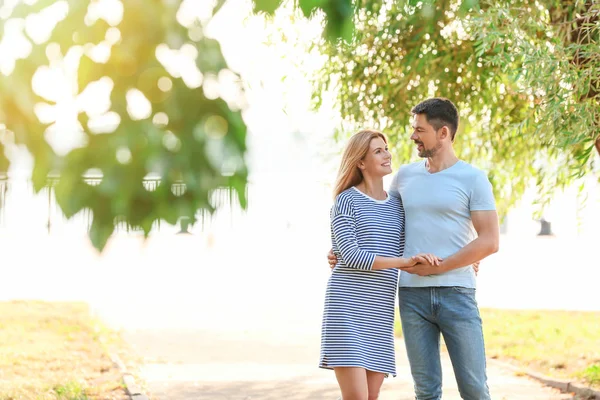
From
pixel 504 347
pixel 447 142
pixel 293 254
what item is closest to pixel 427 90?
pixel 504 347

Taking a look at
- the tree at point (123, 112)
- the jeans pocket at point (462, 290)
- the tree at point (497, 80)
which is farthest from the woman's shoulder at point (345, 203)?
the tree at point (123, 112)

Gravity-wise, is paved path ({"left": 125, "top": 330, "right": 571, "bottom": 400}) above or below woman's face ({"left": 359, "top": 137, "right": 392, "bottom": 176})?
below

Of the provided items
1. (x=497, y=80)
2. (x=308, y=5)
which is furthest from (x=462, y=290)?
(x=497, y=80)

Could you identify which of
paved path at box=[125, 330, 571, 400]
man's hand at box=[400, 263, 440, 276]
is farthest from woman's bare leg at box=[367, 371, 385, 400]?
paved path at box=[125, 330, 571, 400]

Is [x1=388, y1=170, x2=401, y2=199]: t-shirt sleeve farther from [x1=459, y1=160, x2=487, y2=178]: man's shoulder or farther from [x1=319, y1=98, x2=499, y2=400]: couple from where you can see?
[x1=459, y1=160, x2=487, y2=178]: man's shoulder

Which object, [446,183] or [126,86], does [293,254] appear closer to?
[446,183]

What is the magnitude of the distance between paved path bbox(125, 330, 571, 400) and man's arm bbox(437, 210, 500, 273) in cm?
424

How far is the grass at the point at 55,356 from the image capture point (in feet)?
29.8

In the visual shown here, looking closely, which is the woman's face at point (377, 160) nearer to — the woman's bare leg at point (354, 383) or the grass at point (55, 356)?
the woman's bare leg at point (354, 383)

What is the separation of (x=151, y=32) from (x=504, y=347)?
36.9ft

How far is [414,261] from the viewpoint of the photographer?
4.78 meters

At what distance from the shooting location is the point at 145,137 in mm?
1698

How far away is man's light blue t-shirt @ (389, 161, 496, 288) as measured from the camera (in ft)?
16.1

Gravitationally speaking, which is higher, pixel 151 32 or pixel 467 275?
pixel 151 32
